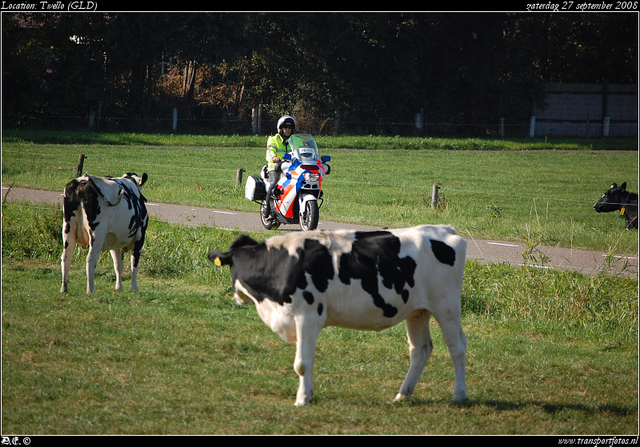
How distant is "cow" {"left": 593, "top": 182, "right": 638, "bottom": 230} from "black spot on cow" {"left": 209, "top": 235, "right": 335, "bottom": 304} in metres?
12.8

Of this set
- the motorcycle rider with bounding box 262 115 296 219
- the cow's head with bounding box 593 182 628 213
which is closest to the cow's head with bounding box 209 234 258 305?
the motorcycle rider with bounding box 262 115 296 219

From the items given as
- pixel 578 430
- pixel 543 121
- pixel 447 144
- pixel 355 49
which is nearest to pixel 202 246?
pixel 578 430

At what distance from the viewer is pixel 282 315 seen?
6.04m

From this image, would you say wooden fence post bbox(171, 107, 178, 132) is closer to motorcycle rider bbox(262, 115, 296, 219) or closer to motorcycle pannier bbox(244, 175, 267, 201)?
motorcycle pannier bbox(244, 175, 267, 201)

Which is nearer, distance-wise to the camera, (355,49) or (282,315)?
(282,315)

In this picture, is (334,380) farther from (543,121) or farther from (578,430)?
(543,121)

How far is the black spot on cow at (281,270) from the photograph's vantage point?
19.6 feet

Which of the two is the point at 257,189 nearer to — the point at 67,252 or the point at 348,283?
the point at 67,252

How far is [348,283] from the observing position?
6.06 m

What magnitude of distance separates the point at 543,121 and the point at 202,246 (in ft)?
120

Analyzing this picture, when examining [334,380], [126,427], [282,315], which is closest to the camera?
[126,427]

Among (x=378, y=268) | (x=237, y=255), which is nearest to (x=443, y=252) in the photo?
(x=378, y=268)

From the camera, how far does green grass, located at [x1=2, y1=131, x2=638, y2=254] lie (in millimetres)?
17312

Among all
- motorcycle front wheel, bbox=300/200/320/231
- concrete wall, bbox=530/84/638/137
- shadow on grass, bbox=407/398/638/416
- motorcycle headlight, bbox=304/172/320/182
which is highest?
concrete wall, bbox=530/84/638/137
